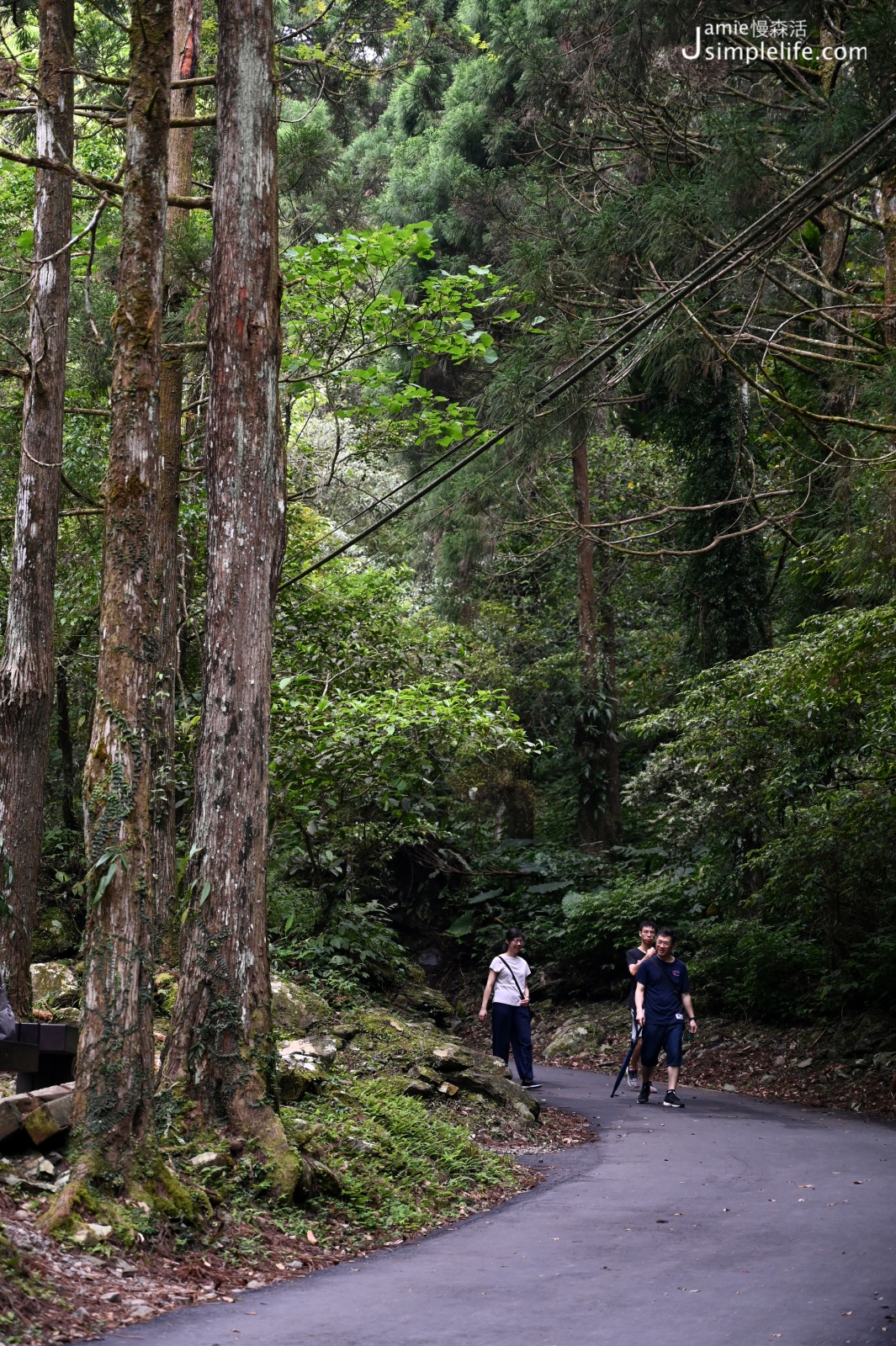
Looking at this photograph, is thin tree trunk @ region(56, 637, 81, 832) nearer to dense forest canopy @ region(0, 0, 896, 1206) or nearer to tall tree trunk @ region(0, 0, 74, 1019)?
dense forest canopy @ region(0, 0, 896, 1206)

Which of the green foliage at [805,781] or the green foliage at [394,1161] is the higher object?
the green foliage at [805,781]

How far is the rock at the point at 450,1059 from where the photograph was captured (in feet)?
40.7

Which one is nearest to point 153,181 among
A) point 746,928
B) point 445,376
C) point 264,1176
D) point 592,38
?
point 264,1176

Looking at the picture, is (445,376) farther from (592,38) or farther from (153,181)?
(153,181)

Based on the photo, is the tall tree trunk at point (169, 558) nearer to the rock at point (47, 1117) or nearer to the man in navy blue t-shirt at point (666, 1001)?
the rock at point (47, 1117)

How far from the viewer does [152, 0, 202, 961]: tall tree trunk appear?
41.7 ft

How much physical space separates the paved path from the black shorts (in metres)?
3.29

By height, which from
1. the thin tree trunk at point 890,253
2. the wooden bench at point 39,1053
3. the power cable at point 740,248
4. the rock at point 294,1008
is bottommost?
the rock at point 294,1008

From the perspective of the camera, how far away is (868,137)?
9.94m

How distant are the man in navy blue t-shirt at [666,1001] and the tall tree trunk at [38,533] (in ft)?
21.8

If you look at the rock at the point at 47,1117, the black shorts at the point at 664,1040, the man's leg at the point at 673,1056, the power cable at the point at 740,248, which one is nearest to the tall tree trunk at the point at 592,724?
the power cable at the point at 740,248

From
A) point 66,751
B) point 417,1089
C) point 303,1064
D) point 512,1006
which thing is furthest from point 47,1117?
point 66,751

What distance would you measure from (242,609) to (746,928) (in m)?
12.8

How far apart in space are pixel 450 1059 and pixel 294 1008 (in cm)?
175
